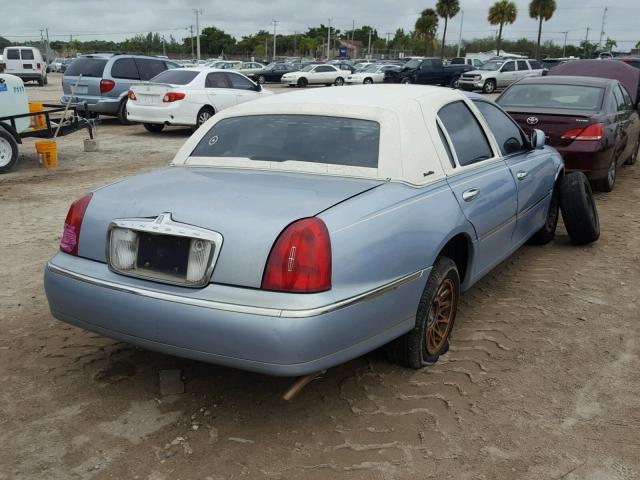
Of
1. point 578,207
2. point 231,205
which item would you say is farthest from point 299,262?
point 578,207

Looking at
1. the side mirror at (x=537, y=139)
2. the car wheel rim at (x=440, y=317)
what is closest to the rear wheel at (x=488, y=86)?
the side mirror at (x=537, y=139)

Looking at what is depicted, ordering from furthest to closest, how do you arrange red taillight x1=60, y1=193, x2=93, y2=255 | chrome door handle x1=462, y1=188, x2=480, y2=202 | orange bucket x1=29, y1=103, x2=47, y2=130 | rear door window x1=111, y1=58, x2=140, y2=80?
1. rear door window x1=111, y1=58, x2=140, y2=80
2. orange bucket x1=29, y1=103, x2=47, y2=130
3. chrome door handle x1=462, y1=188, x2=480, y2=202
4. red taillight x1=60, y1=193, x2=93, y2=255

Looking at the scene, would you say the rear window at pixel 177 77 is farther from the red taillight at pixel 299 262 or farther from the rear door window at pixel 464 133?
the red taillight at pixel 299 262

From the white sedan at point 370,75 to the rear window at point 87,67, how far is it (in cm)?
2173

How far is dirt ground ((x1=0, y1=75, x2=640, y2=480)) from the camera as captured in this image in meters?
2.77

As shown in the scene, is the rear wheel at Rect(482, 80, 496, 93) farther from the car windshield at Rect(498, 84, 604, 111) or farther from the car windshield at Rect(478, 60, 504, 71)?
the car windshield at Rect(498, 84, 604, 111)

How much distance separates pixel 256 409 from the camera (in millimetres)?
3211

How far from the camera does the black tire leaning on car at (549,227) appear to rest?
6.00 metres

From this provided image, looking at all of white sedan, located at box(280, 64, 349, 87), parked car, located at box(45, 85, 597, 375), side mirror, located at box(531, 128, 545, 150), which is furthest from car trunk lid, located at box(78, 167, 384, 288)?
white sedan, located at box(280, 64, 349, 87)

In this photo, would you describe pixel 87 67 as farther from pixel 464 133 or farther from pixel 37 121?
pixel 464 133

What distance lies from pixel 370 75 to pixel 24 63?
18633mm

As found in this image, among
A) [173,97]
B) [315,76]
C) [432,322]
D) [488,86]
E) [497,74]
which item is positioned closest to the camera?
→ [432,322]

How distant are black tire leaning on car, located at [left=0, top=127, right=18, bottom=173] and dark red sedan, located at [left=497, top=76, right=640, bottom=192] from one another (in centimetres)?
718

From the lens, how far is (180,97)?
1400 centimetres
